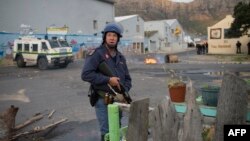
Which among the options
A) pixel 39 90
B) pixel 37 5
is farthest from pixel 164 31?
pixel 39 90

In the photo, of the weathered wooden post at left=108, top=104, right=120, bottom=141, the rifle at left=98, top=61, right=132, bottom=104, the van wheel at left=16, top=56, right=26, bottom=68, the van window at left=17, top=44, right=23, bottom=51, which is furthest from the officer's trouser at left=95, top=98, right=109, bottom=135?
the van wheel at left=16, top=56, right=26, bottom=68

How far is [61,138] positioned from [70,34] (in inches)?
1514

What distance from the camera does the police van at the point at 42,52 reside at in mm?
24947

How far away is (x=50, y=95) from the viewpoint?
12.8 meters

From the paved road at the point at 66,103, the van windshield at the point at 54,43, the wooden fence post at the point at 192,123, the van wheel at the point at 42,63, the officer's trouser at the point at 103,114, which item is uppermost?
the van windshield at the point at 54,43

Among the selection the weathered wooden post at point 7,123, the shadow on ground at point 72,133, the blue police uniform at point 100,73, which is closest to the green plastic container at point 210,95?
the blue police uniform at point 100,73

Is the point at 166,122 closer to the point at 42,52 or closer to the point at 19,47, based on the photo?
the point at 42,52

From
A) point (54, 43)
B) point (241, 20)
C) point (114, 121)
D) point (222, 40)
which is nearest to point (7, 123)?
point (114, 121)

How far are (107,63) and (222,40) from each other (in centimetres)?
4812

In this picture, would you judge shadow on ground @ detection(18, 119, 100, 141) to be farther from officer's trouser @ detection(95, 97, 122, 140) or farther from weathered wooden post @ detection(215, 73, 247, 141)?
weathered wooden post @ detection(215, 73, 247, 141)

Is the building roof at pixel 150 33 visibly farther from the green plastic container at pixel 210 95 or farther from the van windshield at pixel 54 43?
the green plastic container at pixel 210 95

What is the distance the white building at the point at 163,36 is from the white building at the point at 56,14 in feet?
69.0

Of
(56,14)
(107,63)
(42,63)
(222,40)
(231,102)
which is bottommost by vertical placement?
(42,63)

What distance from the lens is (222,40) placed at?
5012 centimetres
